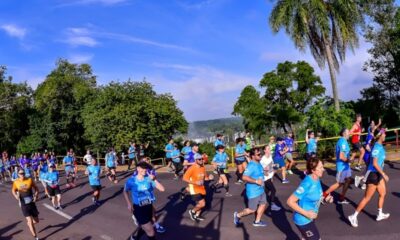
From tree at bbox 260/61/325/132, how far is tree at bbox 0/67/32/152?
25.9 m

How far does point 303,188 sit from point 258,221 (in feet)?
13.0

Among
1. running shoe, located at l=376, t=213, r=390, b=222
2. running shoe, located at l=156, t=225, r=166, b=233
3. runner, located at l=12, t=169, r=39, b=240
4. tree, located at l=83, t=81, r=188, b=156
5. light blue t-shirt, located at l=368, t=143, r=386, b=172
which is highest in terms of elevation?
tree, located at l=83, t=81, r=188, b=156

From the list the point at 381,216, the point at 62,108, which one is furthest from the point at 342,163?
the point at 62,108

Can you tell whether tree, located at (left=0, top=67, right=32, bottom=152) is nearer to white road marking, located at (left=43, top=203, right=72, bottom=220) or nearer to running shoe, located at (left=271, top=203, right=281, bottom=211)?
white road marking, located at (left=43, top=203, right=72, bottom=220)

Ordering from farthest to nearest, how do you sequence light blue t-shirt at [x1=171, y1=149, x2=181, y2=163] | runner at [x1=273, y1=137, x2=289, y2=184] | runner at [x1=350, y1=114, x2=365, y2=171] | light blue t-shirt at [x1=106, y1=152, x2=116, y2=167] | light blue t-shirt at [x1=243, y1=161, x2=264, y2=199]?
light blue t-shirt at [x1=106, y1=152, x2=116, y2=167] → light blue t-shirt at [x1=171, y1=149, x2=181, y2=163] → runner at [x1=350, y1=114, x2=365, y2=171] → runner at [x1=273, y1=137, x2=289, y2=184] → light blue t-shirt at [x1=243, y1=161, x2=264, y2=199]

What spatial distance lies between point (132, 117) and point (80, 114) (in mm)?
10890

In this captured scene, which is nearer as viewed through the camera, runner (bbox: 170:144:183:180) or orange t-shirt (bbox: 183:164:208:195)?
orange t-shirt (bbox: 183:164:208:195)

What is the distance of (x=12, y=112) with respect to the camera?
148 ft

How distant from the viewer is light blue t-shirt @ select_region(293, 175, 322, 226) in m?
5.70

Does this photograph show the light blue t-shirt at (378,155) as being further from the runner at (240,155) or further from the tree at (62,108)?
the tree at (62,108)

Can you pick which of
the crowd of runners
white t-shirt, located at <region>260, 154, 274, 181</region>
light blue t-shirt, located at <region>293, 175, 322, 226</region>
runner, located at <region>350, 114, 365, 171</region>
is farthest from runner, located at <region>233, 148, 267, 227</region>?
runner, located at <region>350, 114, 365, 171</region>

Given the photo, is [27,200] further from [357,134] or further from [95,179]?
[357,134]

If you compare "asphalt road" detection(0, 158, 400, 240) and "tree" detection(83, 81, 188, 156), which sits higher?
"tree" detection(83, 81, 188, 156)

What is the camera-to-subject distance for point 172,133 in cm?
3341
